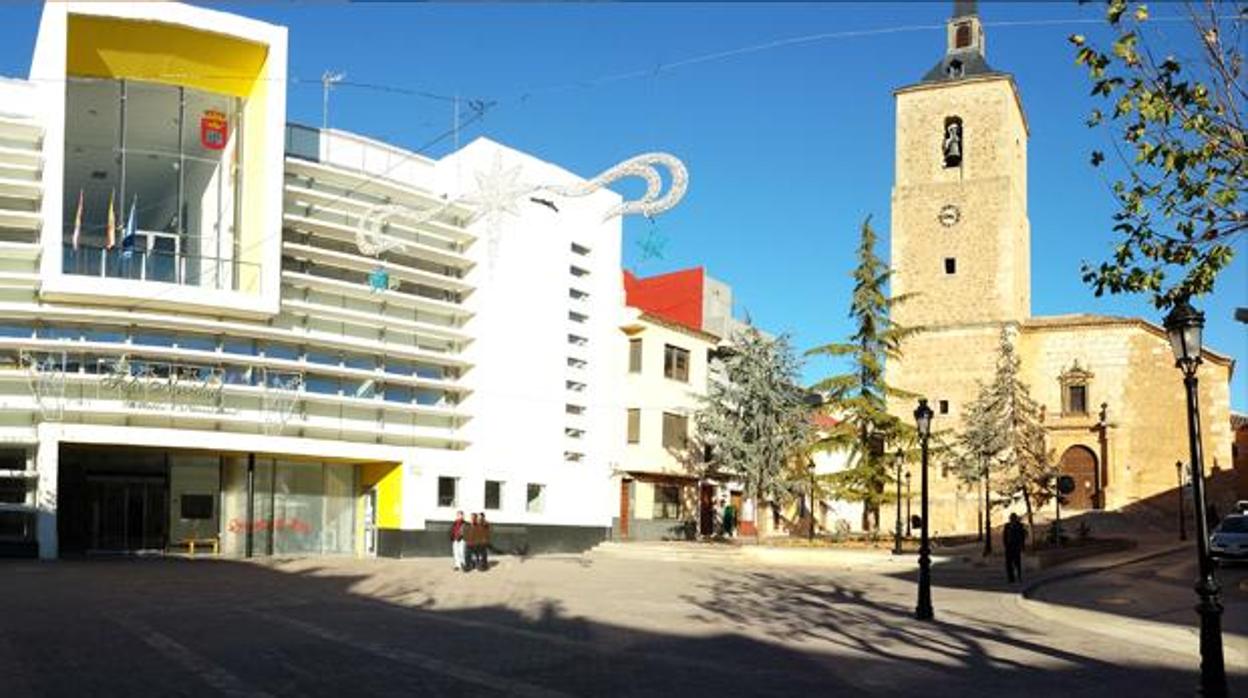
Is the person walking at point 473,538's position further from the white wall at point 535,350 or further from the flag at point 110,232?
the flag at point 110,232

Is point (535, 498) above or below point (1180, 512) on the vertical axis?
above

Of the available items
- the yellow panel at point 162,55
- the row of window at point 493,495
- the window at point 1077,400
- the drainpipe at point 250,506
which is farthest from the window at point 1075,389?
the yellow panel at point 162,55

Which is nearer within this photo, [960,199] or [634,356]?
[634,356]

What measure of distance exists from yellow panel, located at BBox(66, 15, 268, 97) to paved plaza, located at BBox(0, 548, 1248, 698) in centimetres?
1313

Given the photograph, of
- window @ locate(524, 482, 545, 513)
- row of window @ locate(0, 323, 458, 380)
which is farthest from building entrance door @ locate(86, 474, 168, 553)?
window @ locate(524, 482, 545, 513)

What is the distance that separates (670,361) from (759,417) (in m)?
4.64

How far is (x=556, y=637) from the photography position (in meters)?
15.7

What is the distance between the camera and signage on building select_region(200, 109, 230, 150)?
3366 cm

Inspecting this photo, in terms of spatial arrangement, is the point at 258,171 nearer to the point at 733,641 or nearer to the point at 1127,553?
the point at 733,641

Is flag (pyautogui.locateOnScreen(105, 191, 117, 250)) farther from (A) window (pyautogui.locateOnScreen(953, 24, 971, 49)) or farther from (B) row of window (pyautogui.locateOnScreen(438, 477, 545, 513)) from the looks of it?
(A) window (pyautogui.locateOnScreen(953, 24, 971, 49))

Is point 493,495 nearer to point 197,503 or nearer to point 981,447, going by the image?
point 197,503

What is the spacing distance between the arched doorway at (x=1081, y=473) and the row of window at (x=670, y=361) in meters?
24.7

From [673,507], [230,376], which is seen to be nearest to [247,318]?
[230,376]

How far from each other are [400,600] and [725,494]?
31.1 meters
